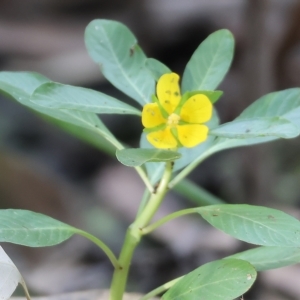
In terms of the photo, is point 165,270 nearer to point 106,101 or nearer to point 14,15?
point 106,101

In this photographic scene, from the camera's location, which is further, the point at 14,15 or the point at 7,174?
the point at 14,15

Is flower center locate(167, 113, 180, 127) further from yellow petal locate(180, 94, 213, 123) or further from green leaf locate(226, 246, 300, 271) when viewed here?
green leaf locate(226, 246, 300, 271)

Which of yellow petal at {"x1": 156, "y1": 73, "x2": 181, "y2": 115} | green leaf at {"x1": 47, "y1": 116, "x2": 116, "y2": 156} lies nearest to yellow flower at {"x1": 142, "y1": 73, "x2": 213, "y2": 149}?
yellow petal at {"x1": 156, "y1": 73, "x2": 181, "y2": 115}

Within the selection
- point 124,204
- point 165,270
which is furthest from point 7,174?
point 165,270

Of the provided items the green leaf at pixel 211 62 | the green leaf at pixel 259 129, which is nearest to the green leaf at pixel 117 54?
the green leaf at pixel 211 62

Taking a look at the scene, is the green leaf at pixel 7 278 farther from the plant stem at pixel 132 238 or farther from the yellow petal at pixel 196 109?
the yellow petal at pixel 196 109
